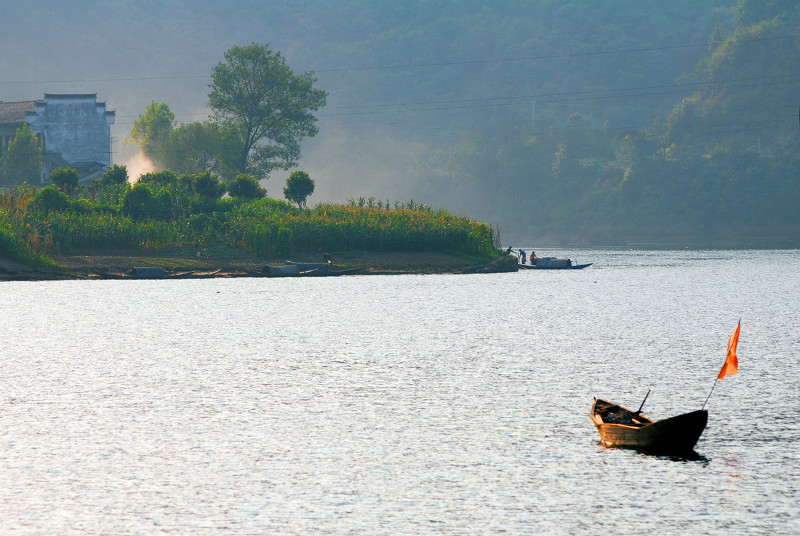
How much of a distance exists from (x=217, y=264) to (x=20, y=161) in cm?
4368

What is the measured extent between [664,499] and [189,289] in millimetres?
48276

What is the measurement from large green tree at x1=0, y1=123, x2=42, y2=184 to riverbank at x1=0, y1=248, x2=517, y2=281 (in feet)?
132

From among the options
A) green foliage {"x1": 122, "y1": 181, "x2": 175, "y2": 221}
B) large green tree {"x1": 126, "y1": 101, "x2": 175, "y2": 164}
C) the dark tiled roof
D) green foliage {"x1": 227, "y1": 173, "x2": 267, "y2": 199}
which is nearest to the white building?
the dark tiled roof

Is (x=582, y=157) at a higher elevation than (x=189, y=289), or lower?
higher

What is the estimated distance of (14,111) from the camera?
396 feet

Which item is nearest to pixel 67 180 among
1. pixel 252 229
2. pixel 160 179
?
pixel 160 179

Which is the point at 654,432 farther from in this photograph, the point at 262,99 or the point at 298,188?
the point at 262,99

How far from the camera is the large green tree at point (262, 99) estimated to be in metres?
119

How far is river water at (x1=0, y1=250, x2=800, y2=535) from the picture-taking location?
47.7 ft

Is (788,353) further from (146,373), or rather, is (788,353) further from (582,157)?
(582,157)

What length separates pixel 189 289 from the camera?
60.5 metres

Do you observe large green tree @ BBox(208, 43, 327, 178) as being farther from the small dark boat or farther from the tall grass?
the small dark boat

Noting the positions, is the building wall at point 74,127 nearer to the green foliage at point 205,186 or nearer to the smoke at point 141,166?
the smoke at point 141,166

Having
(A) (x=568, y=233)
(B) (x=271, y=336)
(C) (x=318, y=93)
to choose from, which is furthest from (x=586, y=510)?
(A) (x=568, y=233)
